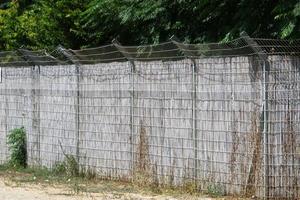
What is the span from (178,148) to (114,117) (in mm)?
1840

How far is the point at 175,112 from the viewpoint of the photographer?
12141 millimetres

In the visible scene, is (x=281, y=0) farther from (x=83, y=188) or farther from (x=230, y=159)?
(x=83, y=188)

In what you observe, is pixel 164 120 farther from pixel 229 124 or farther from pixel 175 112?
pixel 229 124

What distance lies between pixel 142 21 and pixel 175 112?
5.05 m


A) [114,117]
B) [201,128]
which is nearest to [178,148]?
[201,128]

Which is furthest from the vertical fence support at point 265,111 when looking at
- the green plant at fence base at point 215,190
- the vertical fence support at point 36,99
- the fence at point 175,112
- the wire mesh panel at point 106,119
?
the vertical fence support at point 36,99

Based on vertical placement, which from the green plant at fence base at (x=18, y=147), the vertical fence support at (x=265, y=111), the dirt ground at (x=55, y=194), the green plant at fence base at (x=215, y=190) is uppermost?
the vertical fence support at (x=265, y=111)

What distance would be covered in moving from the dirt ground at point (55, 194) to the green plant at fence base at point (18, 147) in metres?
2.69

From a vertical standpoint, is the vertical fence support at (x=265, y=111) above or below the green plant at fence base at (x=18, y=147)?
above

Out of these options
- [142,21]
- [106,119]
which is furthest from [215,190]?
[142,21]

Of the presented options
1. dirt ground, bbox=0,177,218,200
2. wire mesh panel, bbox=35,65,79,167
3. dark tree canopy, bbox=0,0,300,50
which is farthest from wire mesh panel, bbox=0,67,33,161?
dirt ground, bbox=0,177,218,200

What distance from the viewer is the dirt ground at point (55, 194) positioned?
11.4 metres

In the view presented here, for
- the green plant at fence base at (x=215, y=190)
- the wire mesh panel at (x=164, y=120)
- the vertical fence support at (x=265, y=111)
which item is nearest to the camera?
the vertical fence support at (x=265, y=111)

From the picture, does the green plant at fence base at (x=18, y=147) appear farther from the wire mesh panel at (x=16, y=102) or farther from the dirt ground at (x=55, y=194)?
the dirt ground at (x=55, y=194)
